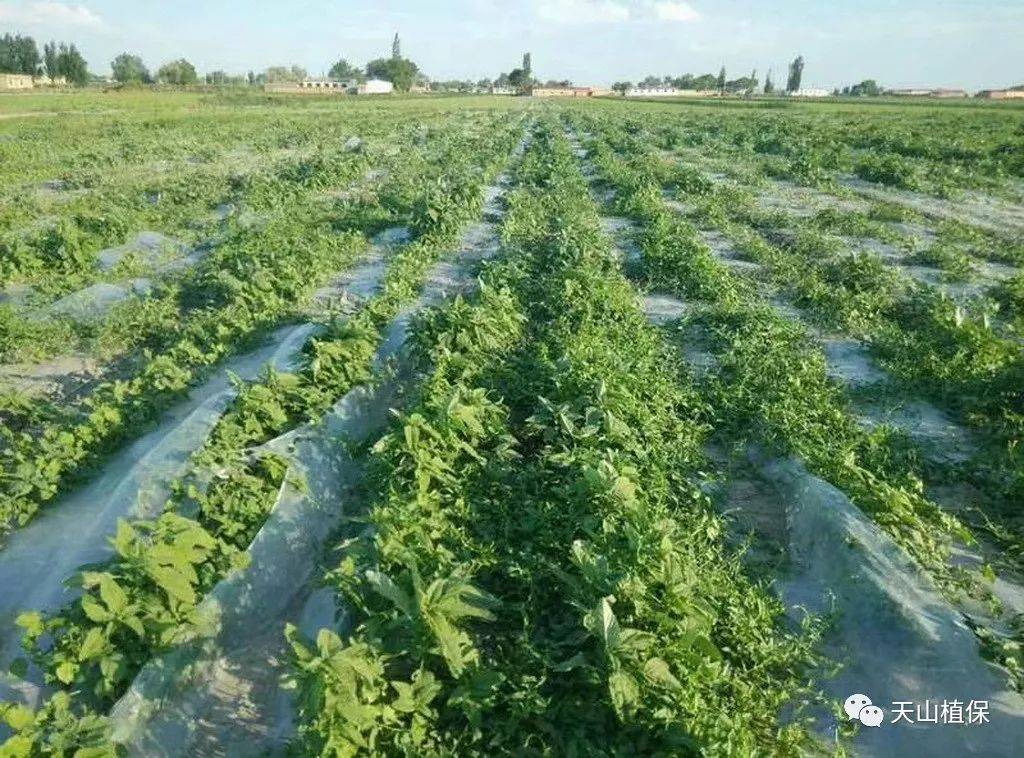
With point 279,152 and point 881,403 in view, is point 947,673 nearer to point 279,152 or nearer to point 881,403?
point 881,403

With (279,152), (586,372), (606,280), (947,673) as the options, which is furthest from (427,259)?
(279,152)

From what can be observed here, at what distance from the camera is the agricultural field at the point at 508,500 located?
3.15 m

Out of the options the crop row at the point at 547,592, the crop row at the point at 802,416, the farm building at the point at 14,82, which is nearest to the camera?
the crop row at the point at 547,592

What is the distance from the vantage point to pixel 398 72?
112 m

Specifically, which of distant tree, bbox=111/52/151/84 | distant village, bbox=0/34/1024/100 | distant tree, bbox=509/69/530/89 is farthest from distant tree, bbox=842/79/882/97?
distant tree, bbox=111/52/151/84

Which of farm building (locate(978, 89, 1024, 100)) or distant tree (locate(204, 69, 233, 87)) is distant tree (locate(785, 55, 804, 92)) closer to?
farm building (locate(978, 89, 1024, 100))

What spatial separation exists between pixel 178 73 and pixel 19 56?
2074 cm

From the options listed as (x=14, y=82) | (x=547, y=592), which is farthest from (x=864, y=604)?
(x=14, y=82)

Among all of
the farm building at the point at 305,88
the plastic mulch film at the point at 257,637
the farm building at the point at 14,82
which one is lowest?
the plastic mulch film at the point at 257,637

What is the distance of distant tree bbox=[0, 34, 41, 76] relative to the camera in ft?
285

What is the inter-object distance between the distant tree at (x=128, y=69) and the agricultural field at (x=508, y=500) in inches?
4657

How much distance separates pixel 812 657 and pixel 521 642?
1.55m

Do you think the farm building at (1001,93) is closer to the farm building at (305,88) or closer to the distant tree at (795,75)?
the distant tree at (795,75)

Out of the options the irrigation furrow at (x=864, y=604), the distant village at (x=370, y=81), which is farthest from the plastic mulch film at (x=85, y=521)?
the distant village at (x=370, y=81)
